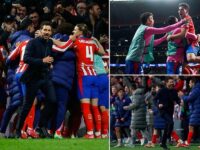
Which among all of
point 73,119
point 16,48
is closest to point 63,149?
point 73,119

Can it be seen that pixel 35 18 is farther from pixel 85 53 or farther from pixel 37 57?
pixel 85 53

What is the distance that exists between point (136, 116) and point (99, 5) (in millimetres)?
1543

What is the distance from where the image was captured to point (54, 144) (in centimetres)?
710

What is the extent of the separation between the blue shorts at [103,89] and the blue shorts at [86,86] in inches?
1.9

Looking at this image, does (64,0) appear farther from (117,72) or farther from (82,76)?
(117,72)

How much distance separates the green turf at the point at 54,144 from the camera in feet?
22.9

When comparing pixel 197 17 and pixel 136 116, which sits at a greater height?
pixel 197 17

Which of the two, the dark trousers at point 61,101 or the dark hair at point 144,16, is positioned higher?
the dark hair at point 144,16

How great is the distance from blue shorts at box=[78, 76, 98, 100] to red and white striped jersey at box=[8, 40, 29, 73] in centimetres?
67

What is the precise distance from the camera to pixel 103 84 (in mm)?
7605

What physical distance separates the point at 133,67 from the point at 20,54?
1.71m

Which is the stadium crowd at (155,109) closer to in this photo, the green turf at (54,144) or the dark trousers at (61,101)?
the green turf at (54,144)

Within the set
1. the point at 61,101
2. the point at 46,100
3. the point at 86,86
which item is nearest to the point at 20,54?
the point at 46,100

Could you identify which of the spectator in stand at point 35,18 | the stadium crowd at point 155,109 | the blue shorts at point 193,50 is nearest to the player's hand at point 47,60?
the spectator in stand at point 35,18
